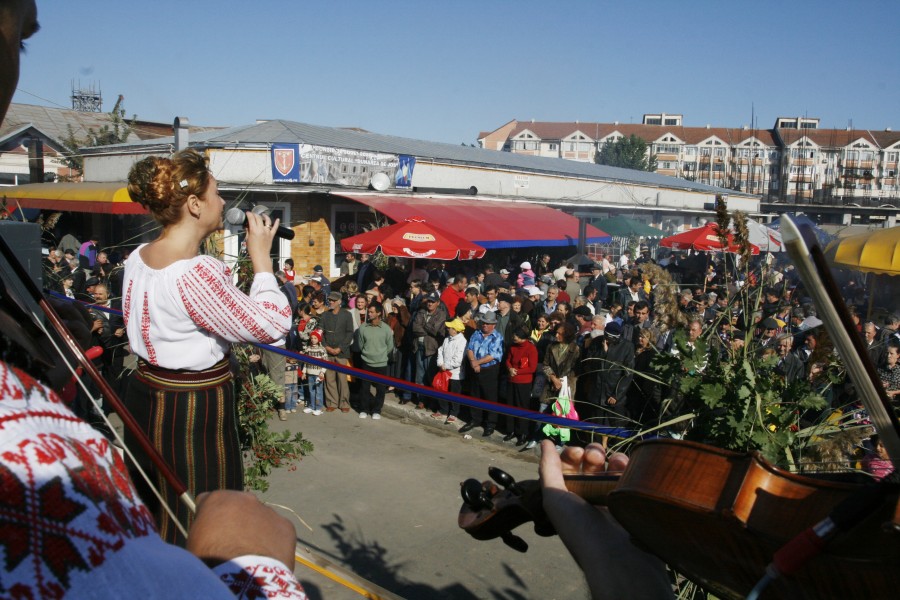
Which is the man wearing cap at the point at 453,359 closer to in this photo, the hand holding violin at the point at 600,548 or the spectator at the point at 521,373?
the spectator at the point at 521,373

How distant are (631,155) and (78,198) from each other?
74.8 metres

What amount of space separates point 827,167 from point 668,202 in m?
45.9

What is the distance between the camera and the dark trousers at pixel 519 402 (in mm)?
8820

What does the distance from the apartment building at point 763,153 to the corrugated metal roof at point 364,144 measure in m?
32.0

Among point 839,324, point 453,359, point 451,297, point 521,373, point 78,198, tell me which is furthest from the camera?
point 78,198

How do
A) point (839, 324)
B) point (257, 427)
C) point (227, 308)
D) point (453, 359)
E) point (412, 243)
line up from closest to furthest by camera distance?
point (839, 324) → point (227, 308) → point (257, 427) → point (453, 359) → point (412, 243)

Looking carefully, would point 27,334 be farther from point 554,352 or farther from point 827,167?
point 827,167

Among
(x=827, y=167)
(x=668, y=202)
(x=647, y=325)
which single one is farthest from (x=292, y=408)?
(x=827, y=167)

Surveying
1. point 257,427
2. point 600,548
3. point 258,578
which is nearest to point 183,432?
point 600,548

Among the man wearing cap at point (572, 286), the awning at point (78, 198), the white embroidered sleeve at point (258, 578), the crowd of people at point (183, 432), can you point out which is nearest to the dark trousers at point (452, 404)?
the crowd of people at point (183, 432)

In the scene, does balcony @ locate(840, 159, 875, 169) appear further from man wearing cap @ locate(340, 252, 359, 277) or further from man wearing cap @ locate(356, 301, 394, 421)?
man wearing cap @ locate(356, 301, 394, 421)

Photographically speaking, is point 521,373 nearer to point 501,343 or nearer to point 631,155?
point 501,343

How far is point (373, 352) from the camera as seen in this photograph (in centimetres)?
988

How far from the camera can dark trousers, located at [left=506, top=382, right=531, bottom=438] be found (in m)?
8.82
